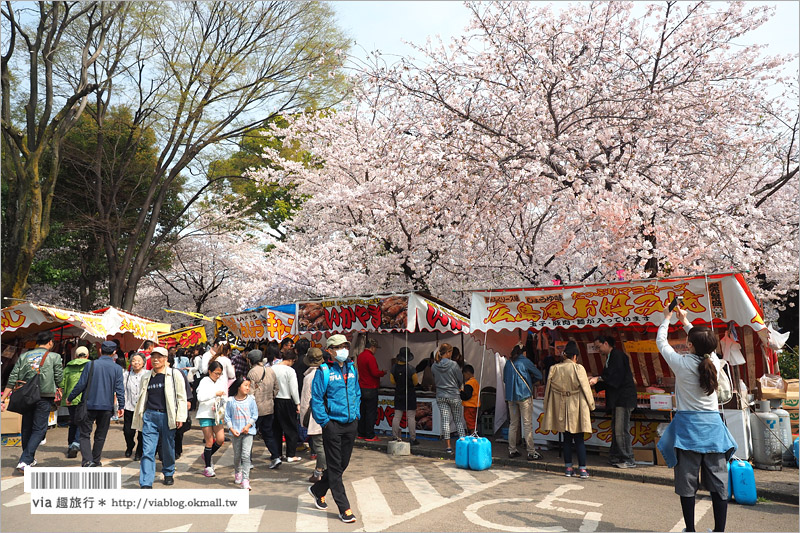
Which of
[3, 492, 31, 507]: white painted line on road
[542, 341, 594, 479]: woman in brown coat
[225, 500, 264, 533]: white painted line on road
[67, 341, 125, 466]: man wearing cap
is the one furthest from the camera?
[67, 341, 125, 466]: man wearing cap

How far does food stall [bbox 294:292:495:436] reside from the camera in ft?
36.4

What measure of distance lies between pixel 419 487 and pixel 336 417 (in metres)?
2.28

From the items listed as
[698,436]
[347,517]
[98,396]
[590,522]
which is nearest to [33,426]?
[98,396]

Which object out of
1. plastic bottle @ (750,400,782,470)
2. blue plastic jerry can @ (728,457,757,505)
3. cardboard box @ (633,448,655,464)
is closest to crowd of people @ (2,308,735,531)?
cardboard box @ (633,448,655,464)

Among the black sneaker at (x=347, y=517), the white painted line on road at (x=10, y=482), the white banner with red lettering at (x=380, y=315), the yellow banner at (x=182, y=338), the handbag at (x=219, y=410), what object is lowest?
the white painted line on road at (x=10, y=482)

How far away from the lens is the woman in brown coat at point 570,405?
8492mm

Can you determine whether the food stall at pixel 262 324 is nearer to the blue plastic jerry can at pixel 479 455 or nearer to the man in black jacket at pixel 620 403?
the blue plastic jerry can at pixel 479 455

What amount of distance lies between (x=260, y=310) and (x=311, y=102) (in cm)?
1191

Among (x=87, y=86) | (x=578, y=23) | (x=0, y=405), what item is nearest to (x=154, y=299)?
(x=87, y=86)

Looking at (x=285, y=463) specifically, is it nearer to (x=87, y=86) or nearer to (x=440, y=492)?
(x=440, y=492)

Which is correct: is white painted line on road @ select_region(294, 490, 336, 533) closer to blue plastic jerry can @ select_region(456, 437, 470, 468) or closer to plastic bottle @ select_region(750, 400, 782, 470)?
blue plastic jerry can @ select_region(456, 437, 470, 468)

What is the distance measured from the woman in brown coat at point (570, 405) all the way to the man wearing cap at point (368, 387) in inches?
154

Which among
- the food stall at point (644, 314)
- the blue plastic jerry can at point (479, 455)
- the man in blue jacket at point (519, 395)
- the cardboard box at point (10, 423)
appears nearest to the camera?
the food stall at point (644, 314)

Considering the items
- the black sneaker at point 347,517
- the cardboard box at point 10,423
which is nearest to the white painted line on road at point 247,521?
the black sneaker at point 347,517
